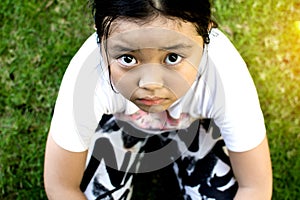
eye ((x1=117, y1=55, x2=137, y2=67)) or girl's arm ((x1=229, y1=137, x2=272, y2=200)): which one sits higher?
eye ((x1=117, y1=55, x2=137, y2=67))

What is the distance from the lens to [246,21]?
2.29 meters

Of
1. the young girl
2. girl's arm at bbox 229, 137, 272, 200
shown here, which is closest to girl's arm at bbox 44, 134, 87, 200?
the young girl

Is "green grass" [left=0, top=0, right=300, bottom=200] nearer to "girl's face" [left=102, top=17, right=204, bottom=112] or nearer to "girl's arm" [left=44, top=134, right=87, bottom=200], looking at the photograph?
"girl's arm" [left=44, top=134, right=87, bottom=200]

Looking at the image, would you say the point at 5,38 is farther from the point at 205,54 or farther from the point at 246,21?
the point at 205,54

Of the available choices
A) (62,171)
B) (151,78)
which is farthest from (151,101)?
(62,171)

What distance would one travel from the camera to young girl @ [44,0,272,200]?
125 cm

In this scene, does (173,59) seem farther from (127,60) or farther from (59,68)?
(59,68)

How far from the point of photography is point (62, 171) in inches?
67.4

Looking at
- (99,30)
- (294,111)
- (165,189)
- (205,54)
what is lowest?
(165,189)

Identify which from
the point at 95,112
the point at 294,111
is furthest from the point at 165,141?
the point at 294,111

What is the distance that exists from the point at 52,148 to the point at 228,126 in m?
0.51

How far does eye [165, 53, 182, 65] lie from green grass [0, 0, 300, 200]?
1007 millimetres

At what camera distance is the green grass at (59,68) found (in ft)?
7.18

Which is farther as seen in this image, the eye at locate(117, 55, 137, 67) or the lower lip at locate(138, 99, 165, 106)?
the lower lip at locate(138, 99, 165, 106)
